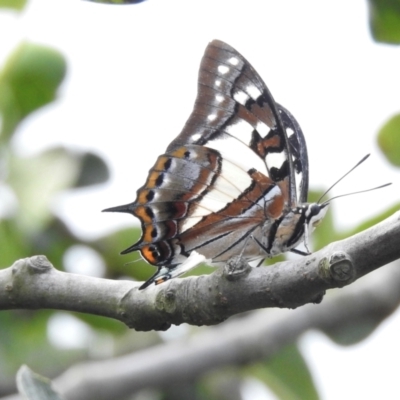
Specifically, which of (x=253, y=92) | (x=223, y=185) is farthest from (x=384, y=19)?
(x=223, y=185)

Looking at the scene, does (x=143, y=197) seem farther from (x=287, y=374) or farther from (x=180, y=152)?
(x=287, y=374)

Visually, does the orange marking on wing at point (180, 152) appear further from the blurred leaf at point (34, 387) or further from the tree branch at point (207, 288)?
the blurred leaf at point (34, 387)

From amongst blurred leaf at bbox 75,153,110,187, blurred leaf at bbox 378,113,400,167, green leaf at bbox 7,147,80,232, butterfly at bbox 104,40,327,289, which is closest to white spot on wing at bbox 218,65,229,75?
butterfly at bbox 104,40,327,289

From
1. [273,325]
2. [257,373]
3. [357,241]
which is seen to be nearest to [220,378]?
[257,373]

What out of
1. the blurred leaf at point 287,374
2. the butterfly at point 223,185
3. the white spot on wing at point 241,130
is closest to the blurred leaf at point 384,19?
the butterfly at point 223,185

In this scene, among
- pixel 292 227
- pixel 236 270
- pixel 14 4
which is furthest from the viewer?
pixel 14 4

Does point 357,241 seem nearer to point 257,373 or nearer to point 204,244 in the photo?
point 204,244
